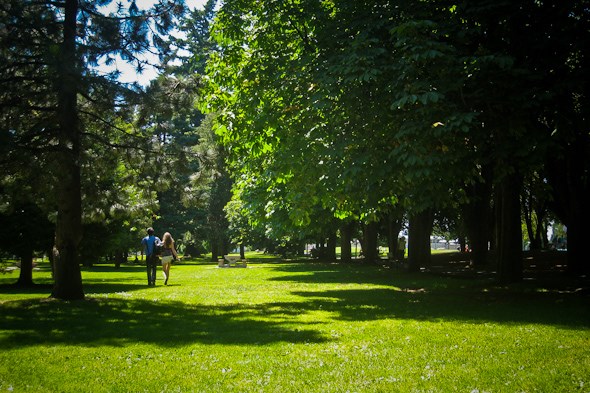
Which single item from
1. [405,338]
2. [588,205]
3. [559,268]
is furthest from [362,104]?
[559,268]

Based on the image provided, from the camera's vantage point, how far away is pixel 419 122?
11609 millimetres

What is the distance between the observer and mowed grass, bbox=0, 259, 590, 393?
6.09 m

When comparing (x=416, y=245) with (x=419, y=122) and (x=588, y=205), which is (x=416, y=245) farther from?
(x=419, y=122)

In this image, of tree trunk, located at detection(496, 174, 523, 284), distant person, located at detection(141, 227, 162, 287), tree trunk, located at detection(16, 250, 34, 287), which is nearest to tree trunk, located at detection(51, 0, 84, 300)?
distant person, located at detection(141, 227, 162, 287)

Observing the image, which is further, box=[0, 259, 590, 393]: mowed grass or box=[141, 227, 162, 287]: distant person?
box=[141, 227, 162, 287]: distant person

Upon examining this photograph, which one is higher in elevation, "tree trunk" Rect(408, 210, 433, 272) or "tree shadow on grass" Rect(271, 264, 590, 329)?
"tree trunk" Rect(408, 210, 433, 272)

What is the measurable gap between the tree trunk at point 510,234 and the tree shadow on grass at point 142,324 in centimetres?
750

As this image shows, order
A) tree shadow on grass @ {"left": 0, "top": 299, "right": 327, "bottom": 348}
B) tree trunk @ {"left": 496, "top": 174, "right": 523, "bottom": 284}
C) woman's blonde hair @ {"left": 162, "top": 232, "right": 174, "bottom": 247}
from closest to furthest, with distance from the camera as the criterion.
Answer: tree shadow on grass @ {"left": 0, "top": 299, "right": 327, "bottom": 348} < tree trunk @ {"left": 496, "top": 174, "right": 523, "bottom": 284} < woman's blonde hair @ {"left": 162, "top": 232, "right": 174, "bottom": 247}

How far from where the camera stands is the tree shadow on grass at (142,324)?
28.6 feet

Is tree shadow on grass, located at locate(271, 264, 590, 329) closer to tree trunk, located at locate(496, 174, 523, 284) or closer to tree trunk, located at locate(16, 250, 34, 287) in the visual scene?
tree trunk, located at locate(496, 174, 523, 284)

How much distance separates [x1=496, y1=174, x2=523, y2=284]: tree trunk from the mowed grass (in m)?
1.91

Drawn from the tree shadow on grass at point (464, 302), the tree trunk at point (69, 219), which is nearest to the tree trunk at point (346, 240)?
the tree shadow on grass at point (464, 302)

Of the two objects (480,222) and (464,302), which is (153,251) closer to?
(464,302)

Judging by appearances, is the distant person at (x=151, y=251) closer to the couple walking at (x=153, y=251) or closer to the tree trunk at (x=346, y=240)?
the couple walking at (x=153, y=251)
